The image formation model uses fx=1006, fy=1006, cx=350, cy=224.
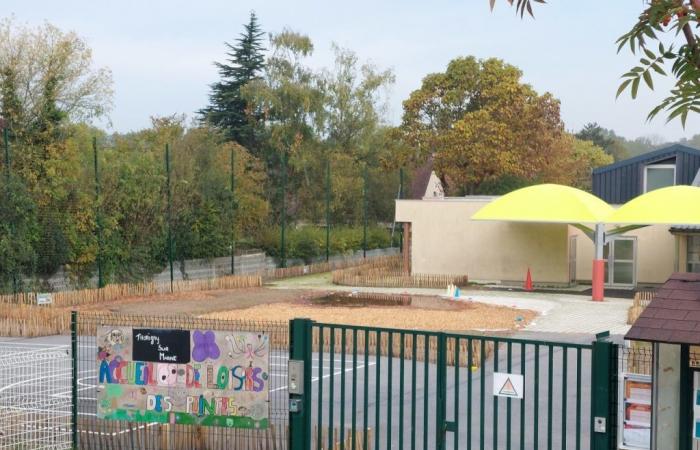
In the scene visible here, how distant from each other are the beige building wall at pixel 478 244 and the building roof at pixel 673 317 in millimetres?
33336

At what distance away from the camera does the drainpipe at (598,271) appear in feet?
115

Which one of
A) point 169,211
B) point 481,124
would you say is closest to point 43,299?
point 169,211

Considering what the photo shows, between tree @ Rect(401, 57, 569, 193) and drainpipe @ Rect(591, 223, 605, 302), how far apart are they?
67.6 ft

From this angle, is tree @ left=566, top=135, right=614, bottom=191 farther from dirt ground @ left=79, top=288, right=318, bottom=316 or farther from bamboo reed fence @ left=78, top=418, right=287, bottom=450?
bamboo reed fence @ left=78, top=418, right=287, bottom=450

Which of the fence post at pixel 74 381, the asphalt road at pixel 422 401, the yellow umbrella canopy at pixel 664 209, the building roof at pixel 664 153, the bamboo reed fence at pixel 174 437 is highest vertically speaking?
the building roof at pixel 664 153

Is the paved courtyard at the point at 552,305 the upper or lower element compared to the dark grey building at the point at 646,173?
lower

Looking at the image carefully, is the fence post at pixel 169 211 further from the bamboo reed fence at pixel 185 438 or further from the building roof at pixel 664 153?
the bamboo reed fence at pixel 185 438

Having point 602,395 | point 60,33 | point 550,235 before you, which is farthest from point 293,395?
point 60,33

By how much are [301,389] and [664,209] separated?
28.4 m

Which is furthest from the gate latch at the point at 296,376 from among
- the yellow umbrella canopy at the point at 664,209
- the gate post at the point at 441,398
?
the yellow umbrella canopy at the point at 664,209

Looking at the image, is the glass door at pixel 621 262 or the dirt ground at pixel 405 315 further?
the glass door at pixel 621 262

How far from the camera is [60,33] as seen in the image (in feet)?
140

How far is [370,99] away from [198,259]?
105 ft

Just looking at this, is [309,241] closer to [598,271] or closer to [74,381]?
[598,271]
